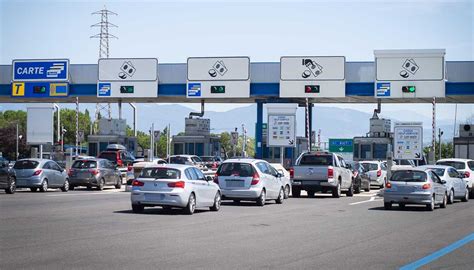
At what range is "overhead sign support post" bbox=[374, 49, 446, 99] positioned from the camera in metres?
49.4

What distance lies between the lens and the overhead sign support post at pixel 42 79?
177 ft

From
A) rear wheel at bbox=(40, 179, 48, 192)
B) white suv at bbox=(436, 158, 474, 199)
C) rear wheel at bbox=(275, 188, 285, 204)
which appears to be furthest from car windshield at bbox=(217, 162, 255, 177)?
white suv at bbox=(436, 158, 474, 199)

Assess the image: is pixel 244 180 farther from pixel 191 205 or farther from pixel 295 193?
pixel 295 193

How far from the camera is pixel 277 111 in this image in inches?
1886

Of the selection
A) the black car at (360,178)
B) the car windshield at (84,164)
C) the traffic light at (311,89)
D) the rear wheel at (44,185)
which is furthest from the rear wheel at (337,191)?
the traffic light at (311,89)

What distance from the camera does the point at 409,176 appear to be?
27.1 meters

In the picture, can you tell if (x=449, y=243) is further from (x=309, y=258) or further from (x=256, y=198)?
(x=256, y=198)

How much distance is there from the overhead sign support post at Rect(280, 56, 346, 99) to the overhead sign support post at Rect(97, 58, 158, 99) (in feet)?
28.9

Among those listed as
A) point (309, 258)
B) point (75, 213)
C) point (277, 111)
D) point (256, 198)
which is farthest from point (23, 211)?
point (277, 111)

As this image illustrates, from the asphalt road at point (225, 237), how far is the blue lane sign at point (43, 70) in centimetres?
2833

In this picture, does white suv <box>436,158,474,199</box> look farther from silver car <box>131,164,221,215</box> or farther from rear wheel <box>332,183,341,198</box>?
silver car <box>131,164,221,215</box>

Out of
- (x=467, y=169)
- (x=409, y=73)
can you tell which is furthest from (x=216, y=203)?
(x=409, y=73)

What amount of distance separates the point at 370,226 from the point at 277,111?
28.0 m

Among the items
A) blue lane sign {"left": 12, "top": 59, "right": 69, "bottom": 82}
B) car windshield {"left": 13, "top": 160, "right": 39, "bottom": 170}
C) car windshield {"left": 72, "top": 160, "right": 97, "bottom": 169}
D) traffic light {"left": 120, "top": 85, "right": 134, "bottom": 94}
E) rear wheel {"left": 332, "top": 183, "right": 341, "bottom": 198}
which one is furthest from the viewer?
blue lane sign {"left": 12, "top": 59, "right": 69, "bottom": 82}
